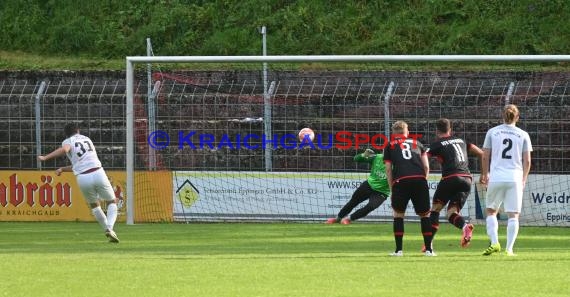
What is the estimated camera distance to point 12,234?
2139 centimetres

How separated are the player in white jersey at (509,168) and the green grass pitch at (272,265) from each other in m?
0.36

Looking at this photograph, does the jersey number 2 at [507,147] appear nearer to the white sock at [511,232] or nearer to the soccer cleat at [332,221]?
the white sock at [511,232]

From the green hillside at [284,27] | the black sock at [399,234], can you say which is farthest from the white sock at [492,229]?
the green hillside at [284,27]

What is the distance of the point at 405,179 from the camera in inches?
618

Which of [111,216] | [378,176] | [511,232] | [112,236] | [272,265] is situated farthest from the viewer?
[378,176]

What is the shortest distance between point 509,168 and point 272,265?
132 inches

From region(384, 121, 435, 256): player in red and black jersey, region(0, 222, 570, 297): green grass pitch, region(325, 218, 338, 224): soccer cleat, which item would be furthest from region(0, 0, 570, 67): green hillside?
region(384, 121, 435, 256): player in red and black jersey

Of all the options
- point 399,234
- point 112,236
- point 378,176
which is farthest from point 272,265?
point 378,176

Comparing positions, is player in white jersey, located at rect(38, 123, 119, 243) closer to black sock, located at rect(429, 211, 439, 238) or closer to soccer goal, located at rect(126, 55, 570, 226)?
soccer goal, located at rect(126, 55, 570, 226)

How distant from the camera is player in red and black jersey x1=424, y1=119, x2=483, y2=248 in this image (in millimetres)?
17250

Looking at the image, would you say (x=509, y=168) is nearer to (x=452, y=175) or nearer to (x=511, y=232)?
(x=511, y=232)

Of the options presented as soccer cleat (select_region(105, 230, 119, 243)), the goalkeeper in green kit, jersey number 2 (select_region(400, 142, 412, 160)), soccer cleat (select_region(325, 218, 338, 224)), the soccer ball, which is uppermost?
the soccer ball

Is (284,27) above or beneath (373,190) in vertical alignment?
above

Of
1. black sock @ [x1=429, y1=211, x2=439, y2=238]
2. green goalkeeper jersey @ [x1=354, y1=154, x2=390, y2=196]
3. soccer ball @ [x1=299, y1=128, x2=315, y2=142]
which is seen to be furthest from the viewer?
soccer ball @ [x1=299, y1=128, x2=315, y2=142]
